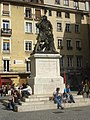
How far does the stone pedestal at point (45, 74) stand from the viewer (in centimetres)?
1786

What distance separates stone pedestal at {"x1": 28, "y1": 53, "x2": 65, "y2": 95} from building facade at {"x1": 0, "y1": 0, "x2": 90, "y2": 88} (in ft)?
77.2

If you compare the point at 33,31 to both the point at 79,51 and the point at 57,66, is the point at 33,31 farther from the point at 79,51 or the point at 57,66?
the point at 57,66

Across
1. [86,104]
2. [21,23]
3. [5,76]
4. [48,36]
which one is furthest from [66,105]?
[21,23]

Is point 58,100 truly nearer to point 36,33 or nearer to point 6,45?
point 6,45

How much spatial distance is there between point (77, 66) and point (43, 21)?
98.0ft

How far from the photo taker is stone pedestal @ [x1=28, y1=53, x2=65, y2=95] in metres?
17.9

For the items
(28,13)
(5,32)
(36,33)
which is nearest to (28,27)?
(36,33)

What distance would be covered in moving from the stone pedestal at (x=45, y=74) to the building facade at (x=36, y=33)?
23.5 meters

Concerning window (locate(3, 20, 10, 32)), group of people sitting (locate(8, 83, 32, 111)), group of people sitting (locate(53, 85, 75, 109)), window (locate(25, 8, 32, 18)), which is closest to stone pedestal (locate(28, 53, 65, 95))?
group of people sitting (locate(8, 83, 32, 111))

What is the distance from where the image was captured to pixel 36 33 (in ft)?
151

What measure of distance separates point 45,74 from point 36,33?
28.0m

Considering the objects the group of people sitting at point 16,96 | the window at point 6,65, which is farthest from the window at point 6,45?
the group of people sitting at point 16,96

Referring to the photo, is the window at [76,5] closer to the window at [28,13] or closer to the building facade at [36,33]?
the building facade at [36,33]

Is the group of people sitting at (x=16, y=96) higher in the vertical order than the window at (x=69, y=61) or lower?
lower
